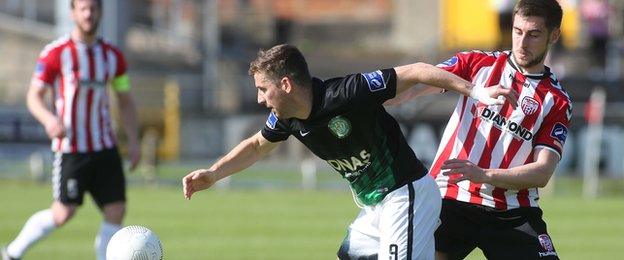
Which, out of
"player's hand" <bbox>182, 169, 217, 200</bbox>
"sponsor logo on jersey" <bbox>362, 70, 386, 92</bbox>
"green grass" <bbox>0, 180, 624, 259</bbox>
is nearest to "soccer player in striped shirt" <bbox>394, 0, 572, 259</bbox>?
"sponsor logo on jersey" <bbox>362, 70, 386, 92</bbox>

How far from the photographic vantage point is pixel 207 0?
101ft

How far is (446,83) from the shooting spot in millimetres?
6898

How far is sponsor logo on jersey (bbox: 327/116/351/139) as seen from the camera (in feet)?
23.2

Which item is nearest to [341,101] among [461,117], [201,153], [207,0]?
[461,117]

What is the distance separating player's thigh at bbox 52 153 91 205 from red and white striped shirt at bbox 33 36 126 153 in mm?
81

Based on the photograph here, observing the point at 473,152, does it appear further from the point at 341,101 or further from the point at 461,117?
the point at 341,101

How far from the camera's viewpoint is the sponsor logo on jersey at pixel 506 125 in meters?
7.41

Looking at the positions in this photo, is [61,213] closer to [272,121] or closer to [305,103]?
[272,121]

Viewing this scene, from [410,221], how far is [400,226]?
0.07 metres

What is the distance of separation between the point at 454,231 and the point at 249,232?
7372 mm

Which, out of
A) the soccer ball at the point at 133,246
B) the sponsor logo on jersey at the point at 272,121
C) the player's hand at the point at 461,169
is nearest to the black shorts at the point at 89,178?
the soccer ball at the point at 133,246

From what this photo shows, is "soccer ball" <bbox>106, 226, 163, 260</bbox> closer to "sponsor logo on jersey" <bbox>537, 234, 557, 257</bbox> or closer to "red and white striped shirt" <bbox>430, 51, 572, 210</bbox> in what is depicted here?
"red and white striped shirt" <bbox>430, 51, 572, 210</bbox>

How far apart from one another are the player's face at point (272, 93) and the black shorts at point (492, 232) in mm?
1336

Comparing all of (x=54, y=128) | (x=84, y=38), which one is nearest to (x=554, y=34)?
(x=54, y=128)
